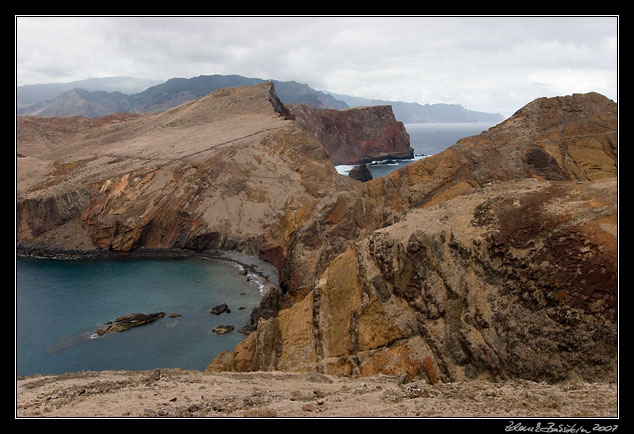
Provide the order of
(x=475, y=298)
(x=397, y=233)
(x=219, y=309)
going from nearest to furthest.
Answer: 1. (x=475, y=298)
2. (x=397, y=233)
3. (x=219, y=309)

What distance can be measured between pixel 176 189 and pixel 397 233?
4281cm

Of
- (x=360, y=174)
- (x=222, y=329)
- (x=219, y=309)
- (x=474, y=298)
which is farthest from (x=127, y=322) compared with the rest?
→ (x=360, y=174)

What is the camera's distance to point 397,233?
20125 mm

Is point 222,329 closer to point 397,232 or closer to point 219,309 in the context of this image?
point 219,309

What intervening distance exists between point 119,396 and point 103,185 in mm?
51524

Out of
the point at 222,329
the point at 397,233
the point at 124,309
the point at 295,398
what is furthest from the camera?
the point at 124,309

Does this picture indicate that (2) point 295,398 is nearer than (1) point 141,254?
Yes

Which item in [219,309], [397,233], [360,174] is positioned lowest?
[219,309]

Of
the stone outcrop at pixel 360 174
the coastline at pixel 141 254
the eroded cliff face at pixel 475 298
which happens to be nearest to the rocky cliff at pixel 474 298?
the eroded cliff face at pixel 475 298

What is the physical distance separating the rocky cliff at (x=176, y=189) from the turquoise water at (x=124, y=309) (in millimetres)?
4245

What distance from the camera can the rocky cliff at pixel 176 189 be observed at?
53344 mm

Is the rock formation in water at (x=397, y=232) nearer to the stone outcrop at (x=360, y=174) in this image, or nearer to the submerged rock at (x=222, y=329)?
the submerged rock at (x=222, y=329)

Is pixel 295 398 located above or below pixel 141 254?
below

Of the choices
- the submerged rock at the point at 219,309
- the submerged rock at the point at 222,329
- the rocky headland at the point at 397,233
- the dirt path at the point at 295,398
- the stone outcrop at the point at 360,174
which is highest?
the stone outcrop at the point at 360,174
